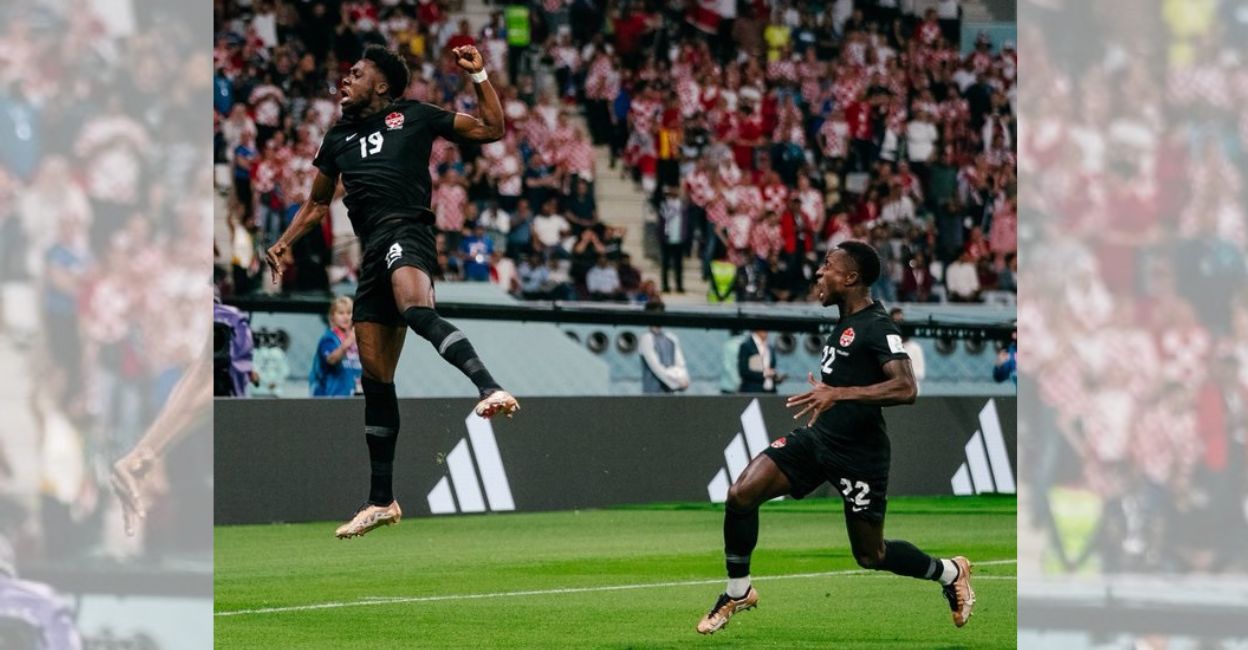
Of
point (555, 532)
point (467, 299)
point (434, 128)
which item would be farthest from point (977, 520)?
point (434, 128)

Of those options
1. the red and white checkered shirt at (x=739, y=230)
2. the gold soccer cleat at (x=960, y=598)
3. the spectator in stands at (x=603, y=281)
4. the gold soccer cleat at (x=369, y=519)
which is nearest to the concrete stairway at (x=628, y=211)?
the red and white checkered shirt at (x=739, y=230)

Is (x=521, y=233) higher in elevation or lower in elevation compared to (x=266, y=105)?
Result: lower

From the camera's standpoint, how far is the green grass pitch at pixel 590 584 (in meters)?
10.8

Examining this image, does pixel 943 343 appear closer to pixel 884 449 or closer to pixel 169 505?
pixel 884 449

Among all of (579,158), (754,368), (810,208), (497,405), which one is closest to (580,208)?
(579,158)

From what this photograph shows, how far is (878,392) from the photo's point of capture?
9.34 m

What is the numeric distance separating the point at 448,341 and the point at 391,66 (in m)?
1.50

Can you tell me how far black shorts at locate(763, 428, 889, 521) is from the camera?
31.9ft

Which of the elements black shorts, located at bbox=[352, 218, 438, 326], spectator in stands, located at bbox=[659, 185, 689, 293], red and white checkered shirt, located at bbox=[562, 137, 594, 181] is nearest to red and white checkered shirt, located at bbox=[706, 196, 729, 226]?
spectator in stands, located at bbox=[659, 185, 689, 293]

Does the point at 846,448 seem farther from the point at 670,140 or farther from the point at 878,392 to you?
the point at 670,140

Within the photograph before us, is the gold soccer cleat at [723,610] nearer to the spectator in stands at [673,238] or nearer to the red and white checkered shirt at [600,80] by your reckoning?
the spectator in stands at [673,238]

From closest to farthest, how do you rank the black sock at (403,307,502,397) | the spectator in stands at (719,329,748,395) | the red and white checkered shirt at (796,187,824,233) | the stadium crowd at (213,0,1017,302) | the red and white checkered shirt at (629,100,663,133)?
the black sock at (403,307,502,397), the spectator in stands at (719,329,748,395), the stadium crowd at (213,0,1017,302), the red and white checkered shirt at (796,187,824,233), the red and white checkered shirt at (629,100,663,133)

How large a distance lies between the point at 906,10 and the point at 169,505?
25781 millimetres

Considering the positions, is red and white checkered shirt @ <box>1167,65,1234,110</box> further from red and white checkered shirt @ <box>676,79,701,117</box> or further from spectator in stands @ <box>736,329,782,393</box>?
red and white checkered shirt @ <box>676,79,701,117</box>
